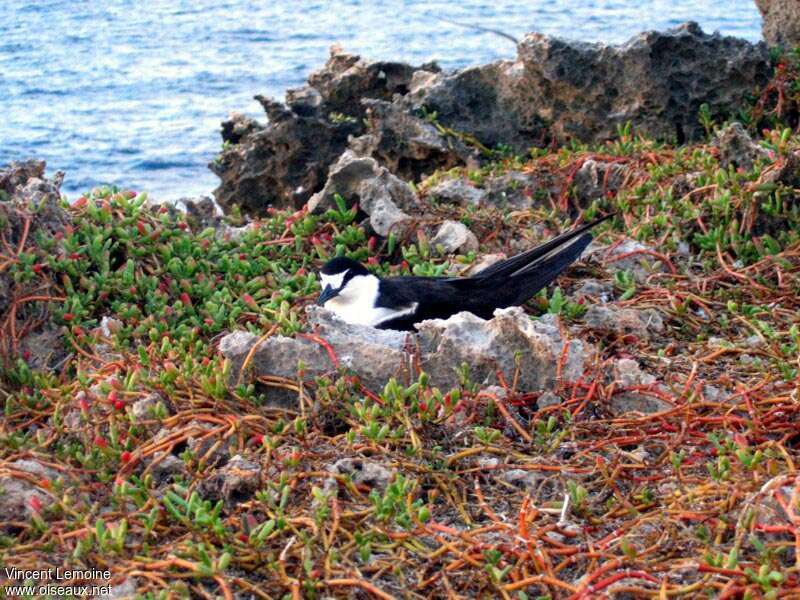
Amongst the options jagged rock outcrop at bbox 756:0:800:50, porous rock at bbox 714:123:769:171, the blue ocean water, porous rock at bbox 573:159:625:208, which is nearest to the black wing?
porous rock at bbox 573:159:625:208

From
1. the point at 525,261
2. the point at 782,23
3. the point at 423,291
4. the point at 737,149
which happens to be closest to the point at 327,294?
the point at 423,291

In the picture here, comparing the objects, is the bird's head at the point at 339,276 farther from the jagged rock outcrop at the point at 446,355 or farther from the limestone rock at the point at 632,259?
the limestone rock at the point at 632,259

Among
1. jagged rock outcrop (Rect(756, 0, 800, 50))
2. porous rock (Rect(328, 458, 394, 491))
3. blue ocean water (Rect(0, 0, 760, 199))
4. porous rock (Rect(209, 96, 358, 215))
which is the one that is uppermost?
jagged rock outcrop (Rect(756, 0, 800, 50))

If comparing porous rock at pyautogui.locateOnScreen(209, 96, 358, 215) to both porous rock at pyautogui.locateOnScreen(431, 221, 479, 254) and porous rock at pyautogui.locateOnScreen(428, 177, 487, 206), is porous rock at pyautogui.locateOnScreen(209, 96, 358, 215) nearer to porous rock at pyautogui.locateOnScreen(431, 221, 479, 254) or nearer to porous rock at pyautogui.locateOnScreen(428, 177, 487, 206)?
porous rock at pyautogui.locateOnScreen(428, 177, 487, 206)

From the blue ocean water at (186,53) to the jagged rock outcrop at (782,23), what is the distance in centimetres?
419

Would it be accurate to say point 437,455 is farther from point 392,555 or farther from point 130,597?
point 130,597

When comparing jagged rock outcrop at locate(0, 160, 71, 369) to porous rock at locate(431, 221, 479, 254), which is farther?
porous rock at locate(431, 221, 479, 254)

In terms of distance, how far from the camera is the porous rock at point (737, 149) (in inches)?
267

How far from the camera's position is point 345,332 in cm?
475

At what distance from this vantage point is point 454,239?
6.37 meters

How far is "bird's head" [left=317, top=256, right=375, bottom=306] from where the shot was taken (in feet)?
18.0

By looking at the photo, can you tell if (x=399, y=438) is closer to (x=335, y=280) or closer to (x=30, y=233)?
(x=335, y=280)

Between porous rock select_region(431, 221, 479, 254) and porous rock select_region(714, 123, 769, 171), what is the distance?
1.62 metres

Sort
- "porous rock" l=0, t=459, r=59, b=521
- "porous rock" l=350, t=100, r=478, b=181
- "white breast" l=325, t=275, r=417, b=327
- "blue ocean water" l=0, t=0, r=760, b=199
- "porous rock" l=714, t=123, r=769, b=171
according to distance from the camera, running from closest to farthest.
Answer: "porous rock" l=0, t=459, r=59, b=521
"white breast" l=325, t=275, r=417, b=327
"porous rock" l=714, t=123, r=769, b=171
"porous rock" l=350, t=100, r=478, b=181
"blue ocean water" l=0, t=0, r=760, b=199
